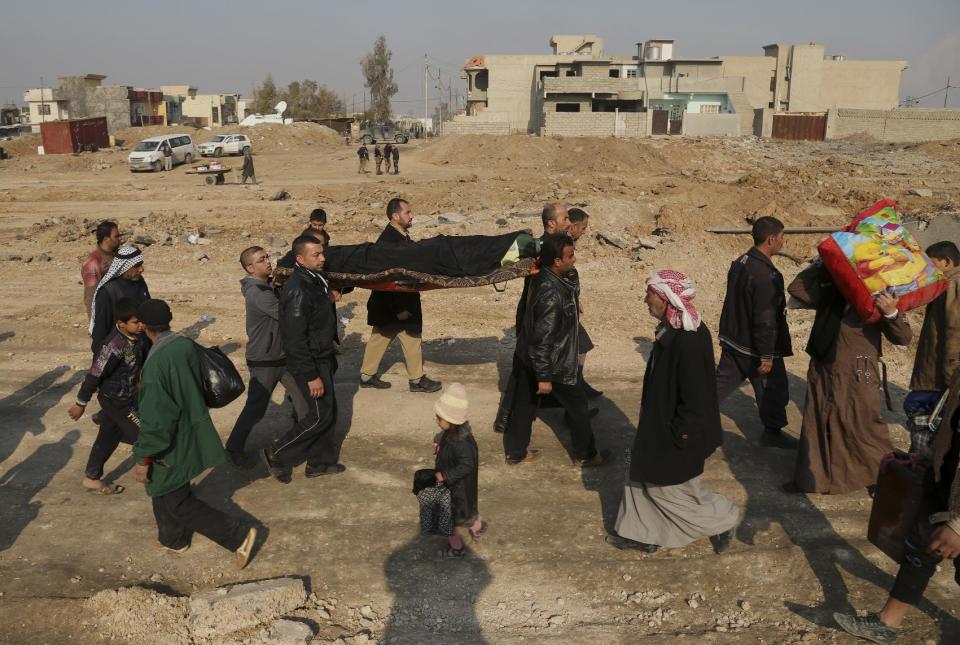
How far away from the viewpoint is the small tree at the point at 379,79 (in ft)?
253

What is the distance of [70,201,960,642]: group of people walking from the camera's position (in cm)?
411

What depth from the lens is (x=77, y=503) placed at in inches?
205

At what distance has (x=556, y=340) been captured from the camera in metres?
5.27

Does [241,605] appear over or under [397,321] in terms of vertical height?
under

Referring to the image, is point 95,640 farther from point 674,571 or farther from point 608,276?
point 608,276

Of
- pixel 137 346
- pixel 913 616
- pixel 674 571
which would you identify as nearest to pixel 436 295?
pixel 137 346

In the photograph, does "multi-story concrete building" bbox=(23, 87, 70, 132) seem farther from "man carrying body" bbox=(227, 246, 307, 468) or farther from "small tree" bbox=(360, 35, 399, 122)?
"man carrying body" bbox=(227, 246, 307, 468)

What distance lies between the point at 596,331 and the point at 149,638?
6.30 meters

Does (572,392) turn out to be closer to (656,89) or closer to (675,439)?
(675,439)

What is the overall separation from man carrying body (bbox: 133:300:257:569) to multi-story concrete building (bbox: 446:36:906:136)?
43.1 meters

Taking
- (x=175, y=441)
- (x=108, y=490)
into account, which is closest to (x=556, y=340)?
(x=175, y=441)

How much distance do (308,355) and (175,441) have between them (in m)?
1.16

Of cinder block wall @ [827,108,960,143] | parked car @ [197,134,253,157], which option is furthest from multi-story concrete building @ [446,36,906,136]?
→ parked car @ [197,134,253,157]

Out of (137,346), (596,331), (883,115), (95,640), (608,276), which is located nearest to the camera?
(95,640)
